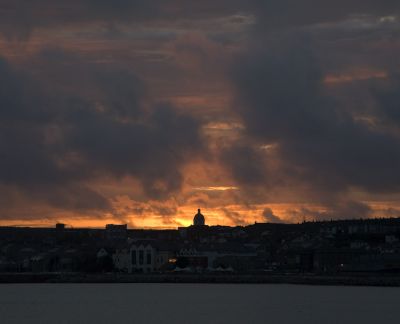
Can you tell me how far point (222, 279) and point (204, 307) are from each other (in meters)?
55.4

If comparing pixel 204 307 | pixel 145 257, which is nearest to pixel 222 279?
pixel 145 257

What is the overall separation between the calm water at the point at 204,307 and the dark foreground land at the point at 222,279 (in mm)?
9687

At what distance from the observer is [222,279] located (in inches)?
5851

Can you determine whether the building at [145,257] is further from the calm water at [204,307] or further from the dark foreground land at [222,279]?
the calm water at [204,307]

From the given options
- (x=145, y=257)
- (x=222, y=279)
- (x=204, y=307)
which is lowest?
(x=204, y=307)

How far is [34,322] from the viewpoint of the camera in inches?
3054

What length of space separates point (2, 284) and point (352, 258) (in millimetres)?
54807

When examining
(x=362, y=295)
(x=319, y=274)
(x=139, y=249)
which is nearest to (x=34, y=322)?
(x=362, y=295)

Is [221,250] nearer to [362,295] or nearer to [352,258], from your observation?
[352,258]

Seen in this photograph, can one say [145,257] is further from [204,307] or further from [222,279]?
[204,307]

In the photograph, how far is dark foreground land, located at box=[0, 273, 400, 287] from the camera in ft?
447

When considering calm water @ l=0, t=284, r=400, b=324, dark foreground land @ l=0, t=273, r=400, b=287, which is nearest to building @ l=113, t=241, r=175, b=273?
dark foreground land @ l=0, t=273, r=400, b=287

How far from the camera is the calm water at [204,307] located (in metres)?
80.0

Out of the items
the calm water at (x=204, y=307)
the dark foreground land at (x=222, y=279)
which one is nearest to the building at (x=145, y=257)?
the dark foreground land at (x=222, y=279)
